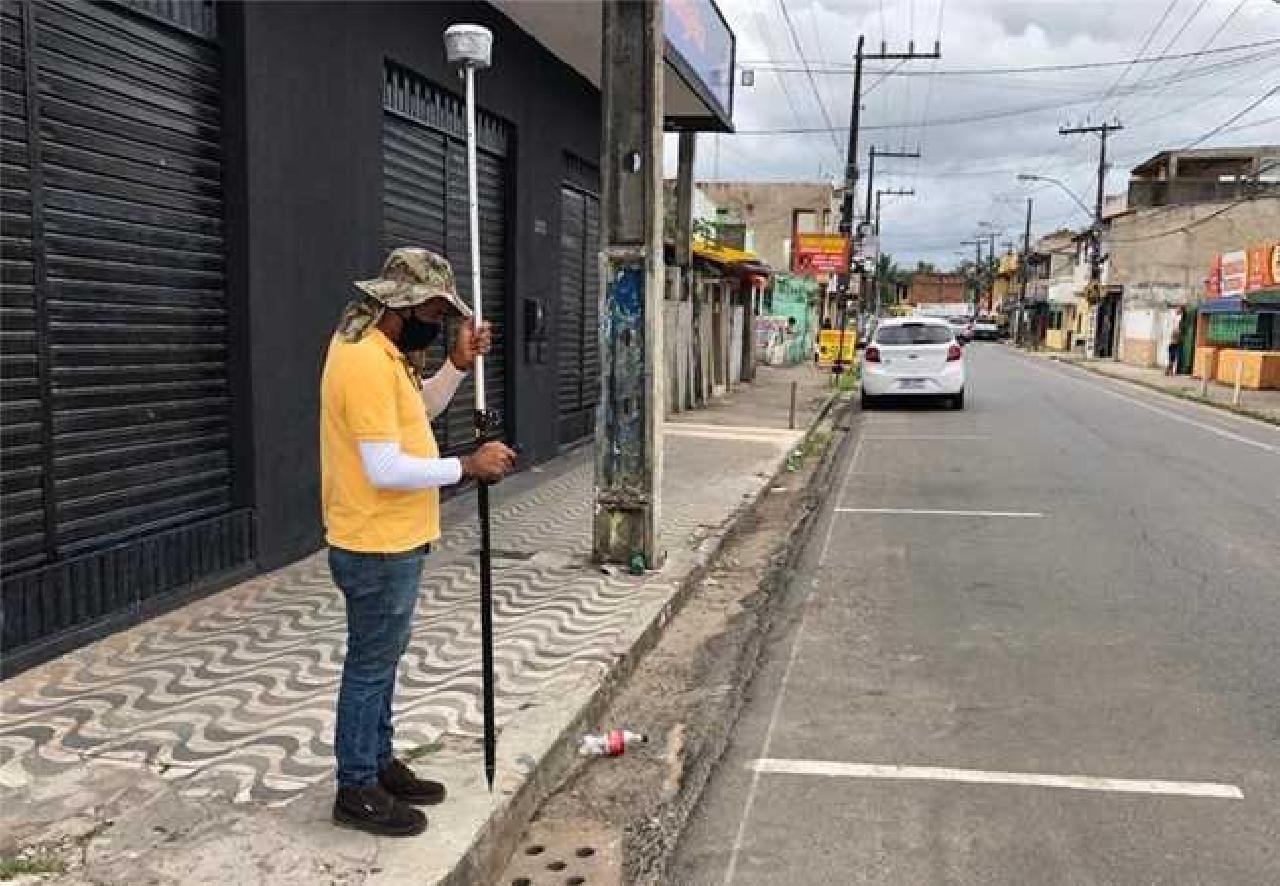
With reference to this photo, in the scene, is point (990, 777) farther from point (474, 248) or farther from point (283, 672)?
point (283, 672)

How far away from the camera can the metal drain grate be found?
138 inches

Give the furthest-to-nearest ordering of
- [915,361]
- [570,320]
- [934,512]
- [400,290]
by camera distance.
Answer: [915,361] → [570,320] → [934,512] → [400,290]

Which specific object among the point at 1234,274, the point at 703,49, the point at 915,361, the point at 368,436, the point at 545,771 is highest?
the point at 703,49

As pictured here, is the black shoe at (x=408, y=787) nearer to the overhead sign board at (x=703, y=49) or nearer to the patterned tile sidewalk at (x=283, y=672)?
the patterned tile sidewalk at (x=283, y=672)

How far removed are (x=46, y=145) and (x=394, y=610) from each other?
9.85 feet

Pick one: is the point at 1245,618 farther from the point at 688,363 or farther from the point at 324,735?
the point at 688,363

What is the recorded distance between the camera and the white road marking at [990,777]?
13.7ft

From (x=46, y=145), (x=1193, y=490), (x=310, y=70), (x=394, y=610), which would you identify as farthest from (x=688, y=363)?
(x=394, y=610)

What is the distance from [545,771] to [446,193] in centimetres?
627

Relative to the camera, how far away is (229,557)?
618 cm

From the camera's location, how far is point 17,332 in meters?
4.64

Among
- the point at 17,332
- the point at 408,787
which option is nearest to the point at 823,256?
the point at 17,332

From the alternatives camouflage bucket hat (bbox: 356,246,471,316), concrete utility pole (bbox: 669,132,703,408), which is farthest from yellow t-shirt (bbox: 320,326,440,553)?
concrete utility pole (bbox: 669,132,703,408)

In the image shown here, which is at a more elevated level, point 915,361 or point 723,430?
point 915,361
